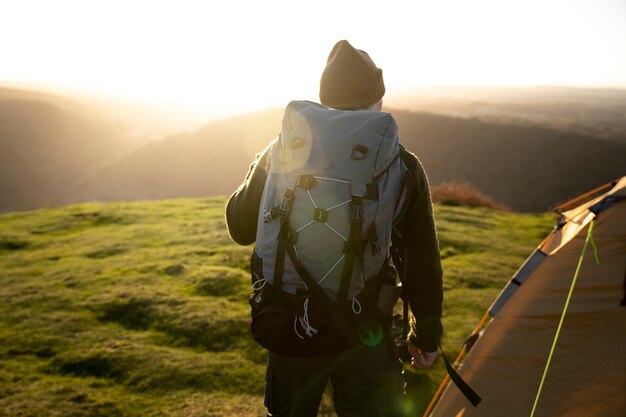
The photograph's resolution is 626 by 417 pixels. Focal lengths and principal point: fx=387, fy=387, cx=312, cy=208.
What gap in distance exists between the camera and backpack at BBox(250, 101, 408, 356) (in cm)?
197

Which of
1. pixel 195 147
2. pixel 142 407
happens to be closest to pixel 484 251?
pixel 142 407

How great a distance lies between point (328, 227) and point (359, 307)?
0.46 m

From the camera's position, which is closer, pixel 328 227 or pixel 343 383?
pixel 328 227

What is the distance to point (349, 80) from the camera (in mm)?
2451

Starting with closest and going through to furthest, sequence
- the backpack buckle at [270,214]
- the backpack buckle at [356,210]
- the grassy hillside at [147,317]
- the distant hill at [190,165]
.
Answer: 1. the backpack buckle at [356,210]
2. the backpack buckle at [270,214]
3. the grassy hillside at [147,317]
4. the distant hill at [190,165]

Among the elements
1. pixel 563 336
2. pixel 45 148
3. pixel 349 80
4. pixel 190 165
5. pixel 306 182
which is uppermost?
pixel 349 80

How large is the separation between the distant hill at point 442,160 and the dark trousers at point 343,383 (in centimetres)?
5447

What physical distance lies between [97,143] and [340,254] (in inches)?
4481

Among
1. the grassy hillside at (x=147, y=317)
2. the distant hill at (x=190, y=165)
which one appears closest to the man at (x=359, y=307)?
the grassy hillside at (x=147, y=317)

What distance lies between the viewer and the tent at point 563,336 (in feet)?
10.0

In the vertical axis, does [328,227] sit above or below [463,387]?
above

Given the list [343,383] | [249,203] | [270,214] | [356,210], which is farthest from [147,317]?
[356,210]

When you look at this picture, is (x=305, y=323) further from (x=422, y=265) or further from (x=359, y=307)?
(x=422, y=265)

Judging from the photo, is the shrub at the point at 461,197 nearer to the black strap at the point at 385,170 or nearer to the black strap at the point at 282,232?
the black strap at the point at 385,170
